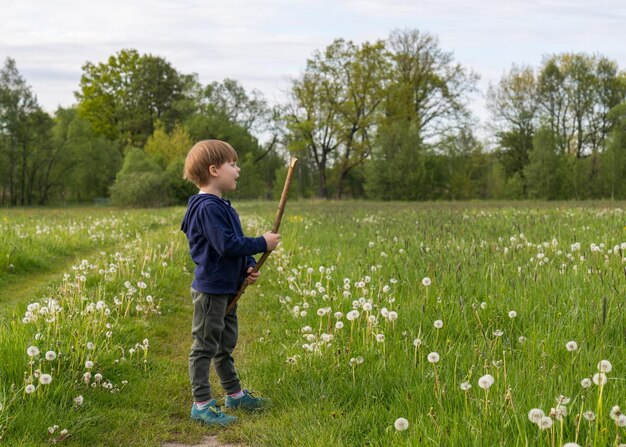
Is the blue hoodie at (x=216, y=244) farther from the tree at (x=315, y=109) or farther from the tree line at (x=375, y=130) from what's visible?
the tree at (x=315, y=109)

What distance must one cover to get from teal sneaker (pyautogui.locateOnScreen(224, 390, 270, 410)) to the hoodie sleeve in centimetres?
124

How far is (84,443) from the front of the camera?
4152 mm

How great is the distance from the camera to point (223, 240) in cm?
454

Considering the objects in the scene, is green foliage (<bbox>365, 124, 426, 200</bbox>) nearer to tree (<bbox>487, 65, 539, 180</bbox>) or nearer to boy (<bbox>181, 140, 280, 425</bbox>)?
tree (<bbox>487, 65, 539, 180</bbox>)

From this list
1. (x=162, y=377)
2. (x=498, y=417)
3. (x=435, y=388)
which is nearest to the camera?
(x=498, y=417)

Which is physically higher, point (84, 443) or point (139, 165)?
point (139, 165)

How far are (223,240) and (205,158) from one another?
72 centimetres

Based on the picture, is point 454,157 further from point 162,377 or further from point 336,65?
point 162,377

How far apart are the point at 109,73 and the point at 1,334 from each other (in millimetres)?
75916

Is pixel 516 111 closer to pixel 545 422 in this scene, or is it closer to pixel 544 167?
pixel 544 167

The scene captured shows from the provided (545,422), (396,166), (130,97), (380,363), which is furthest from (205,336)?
(130,97)

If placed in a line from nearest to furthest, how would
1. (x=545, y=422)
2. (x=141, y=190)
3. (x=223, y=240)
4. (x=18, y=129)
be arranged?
(x=545, y=422) → (x=223, y=240) → (x=141, y=190) → (x=18, y=129)

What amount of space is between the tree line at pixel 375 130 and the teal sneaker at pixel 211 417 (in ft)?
144

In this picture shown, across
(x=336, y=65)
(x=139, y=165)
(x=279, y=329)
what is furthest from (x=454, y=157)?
(x=279, y=329)
